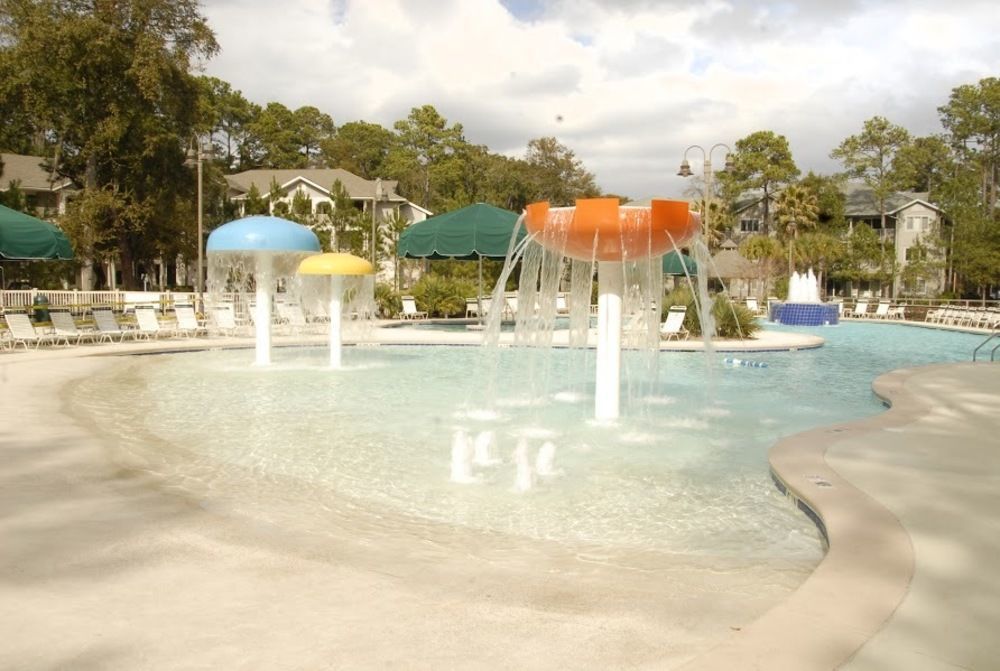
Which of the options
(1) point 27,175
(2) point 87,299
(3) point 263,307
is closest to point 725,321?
(3) point 263,307

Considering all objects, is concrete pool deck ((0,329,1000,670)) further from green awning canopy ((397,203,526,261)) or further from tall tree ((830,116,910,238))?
tall tree ((830,116,910,238))

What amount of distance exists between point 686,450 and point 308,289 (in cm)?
1445

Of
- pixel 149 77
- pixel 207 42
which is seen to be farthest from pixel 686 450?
pixel 207 42

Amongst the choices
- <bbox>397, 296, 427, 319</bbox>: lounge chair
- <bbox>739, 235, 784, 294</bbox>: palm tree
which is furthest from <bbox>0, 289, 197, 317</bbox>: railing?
<bbox>739, 235, 784, 294</bbox>: palm tree

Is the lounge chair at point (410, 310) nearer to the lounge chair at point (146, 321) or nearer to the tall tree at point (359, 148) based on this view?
the lounge chair at point (146, 321)

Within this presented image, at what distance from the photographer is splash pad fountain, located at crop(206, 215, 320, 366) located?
13.5 meters

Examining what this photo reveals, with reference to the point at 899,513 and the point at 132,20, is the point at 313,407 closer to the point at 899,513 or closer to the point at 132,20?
the point at 899,513

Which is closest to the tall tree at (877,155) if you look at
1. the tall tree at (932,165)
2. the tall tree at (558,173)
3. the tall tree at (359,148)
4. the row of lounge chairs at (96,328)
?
the tall tree at (932,165)

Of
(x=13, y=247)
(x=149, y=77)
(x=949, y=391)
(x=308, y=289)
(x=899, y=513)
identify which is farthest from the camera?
(x=149, y=77)

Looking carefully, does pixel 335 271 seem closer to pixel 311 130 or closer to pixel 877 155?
pixel 877 155

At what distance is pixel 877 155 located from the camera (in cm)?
5759

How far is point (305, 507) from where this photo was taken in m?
5.79

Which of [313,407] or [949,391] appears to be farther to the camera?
[949,391]

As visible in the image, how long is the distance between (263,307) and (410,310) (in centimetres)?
1327
